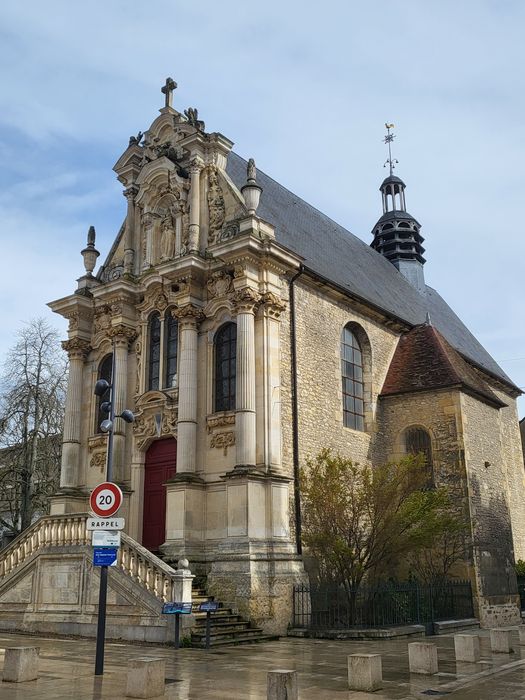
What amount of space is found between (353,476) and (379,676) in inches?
375

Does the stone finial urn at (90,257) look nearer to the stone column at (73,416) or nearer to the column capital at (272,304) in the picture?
the stone column at (73,416)

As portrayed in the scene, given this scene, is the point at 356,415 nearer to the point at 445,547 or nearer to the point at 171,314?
the point at 445,547

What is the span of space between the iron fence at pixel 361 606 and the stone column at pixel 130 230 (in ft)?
37.6

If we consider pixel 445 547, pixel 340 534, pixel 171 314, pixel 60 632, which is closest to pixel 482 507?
pixel 445 547

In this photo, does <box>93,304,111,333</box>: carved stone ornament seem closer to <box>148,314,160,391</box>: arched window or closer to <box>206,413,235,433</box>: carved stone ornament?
<box>148,314,160,391</box>: arched window

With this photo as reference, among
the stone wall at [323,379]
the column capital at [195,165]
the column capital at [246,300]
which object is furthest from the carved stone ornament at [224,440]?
the column capital at [195,165]

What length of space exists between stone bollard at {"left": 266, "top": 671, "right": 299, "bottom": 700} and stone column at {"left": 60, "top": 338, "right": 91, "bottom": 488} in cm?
1541

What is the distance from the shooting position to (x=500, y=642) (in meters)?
13.1

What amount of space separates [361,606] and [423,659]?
7.30m

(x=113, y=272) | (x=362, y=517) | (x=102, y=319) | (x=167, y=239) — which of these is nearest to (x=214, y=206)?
(x=167, y=239)

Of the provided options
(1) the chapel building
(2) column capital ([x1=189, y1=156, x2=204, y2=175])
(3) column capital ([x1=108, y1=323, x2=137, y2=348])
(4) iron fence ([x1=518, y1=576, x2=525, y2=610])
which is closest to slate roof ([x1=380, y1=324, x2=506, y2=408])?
(1) the chapel building

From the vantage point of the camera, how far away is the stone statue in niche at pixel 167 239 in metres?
22.3

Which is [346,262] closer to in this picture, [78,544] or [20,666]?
[78,544]

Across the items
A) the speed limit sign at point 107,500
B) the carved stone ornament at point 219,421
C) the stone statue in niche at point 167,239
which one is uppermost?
the stone statue in niche at point 167,239
